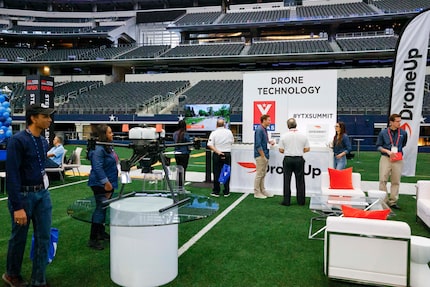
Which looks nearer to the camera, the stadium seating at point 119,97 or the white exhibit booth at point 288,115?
the white exhibit booth at point 288,115

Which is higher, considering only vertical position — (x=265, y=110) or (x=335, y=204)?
(x=265, y=110)

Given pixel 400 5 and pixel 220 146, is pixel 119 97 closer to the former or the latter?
pixel 220 146

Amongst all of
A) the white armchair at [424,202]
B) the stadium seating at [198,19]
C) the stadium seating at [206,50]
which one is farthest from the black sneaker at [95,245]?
the stadium seating at [198,19]

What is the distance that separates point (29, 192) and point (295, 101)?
664 centimetres

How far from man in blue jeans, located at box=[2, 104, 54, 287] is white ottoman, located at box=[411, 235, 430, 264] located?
3.23 meters

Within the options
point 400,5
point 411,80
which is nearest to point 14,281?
point 411,80

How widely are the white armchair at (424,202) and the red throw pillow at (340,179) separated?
1043 millimetres

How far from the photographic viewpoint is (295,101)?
828 cm

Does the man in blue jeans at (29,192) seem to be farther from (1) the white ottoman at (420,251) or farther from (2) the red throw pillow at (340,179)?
(2) the red throw pillow at (340,179)

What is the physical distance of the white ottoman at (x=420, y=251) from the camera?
9.74ft

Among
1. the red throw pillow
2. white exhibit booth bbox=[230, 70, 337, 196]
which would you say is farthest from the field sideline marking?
the red throw pillow

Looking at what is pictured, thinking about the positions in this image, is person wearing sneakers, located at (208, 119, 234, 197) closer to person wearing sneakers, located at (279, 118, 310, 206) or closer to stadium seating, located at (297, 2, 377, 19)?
person wearing sneakers, located at (279, 118, 310, 206)

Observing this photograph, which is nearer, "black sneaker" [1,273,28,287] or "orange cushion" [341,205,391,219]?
"black sneaker" [1,273,28,287]

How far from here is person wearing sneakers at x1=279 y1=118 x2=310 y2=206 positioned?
641 centimetres
